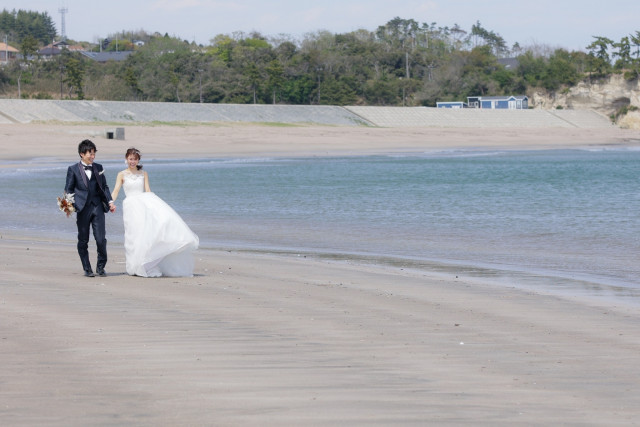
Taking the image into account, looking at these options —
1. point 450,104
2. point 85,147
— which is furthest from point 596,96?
point 85,147

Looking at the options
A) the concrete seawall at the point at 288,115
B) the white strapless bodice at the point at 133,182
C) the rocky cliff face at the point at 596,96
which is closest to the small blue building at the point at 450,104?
the concrete seawall at the point at 288,115

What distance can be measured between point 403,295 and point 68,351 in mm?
3927

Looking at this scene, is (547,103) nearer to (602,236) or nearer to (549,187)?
(549,187)

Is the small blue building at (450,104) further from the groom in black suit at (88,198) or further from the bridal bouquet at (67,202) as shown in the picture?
the bridal bouquet at (67,202)

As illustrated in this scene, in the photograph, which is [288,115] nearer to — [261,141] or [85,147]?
[261,141]

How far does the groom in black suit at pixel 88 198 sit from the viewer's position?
10.1 meters

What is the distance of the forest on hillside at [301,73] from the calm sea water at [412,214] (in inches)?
1756

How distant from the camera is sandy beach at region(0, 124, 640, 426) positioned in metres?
4.96

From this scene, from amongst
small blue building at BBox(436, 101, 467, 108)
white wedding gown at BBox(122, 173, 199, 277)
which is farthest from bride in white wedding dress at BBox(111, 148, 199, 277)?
small blue building at BBox(436, 101, 467, 108)

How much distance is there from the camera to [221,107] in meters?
71.5

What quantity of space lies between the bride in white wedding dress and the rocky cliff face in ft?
324

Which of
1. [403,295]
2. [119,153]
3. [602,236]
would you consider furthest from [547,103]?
[403,295]

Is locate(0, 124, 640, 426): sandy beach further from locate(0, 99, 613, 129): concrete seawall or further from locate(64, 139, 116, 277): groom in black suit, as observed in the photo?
locate(0, 99, 613, 129): concrete seawall

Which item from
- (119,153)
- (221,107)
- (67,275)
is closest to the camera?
(67,275)
